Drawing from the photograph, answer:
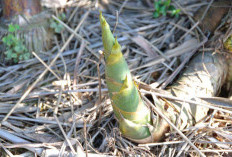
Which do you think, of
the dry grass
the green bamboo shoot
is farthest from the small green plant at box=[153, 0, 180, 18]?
the green bamboo shoot

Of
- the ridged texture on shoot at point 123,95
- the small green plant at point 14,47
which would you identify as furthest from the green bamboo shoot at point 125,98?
the small green plant at point 14,47

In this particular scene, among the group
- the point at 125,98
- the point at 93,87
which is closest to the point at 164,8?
the point at 93,87

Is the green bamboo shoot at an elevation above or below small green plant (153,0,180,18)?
below

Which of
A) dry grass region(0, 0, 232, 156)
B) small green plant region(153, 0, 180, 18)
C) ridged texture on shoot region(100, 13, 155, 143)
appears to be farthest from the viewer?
small green plant region(153, 0, 180, 18)

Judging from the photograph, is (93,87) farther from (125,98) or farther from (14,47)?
(14,47)

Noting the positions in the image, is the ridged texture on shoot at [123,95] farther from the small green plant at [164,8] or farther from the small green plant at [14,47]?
the small green plant at [164,8]

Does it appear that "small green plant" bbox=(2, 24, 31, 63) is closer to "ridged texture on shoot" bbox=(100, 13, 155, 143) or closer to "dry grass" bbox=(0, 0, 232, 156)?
"dry grass" bbox=(0, 0, 232, 156)

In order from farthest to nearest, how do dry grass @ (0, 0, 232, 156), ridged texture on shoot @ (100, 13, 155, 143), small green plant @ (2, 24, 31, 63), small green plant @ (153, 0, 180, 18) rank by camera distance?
small green plant @ (153, 0, 180, 18)
small green plant @ (2, 24, 31, 63)
dry grass @ (0, 0, 232, 156)
ridged texture on shoot @ (100, 13, 155, 143)
